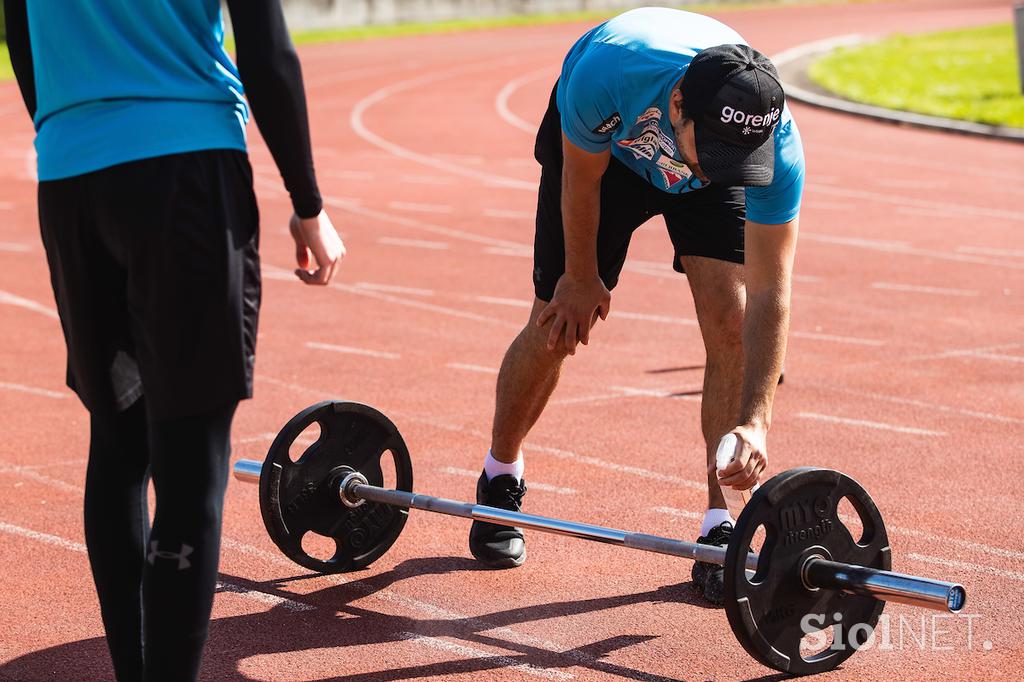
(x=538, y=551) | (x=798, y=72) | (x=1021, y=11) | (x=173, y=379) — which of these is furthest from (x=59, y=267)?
(x=798, y=72)

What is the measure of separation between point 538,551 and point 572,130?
4.72ft

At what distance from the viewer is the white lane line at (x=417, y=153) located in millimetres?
14891

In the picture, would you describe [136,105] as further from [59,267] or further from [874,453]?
[874,453]

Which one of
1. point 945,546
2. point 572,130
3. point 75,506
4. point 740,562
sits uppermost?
point 572,130

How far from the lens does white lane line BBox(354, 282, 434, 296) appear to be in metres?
9.38

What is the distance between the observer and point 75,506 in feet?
16.6

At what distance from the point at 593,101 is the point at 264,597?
5.59ft

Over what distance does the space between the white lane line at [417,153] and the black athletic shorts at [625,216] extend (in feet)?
32.1

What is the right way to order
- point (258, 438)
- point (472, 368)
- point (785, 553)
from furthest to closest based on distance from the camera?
point (472, 368), point (258, 438), point (785, 553)

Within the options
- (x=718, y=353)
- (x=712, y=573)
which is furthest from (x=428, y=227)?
(x=712, y=573)

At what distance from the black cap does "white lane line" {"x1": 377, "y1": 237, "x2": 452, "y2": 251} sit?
7.63m

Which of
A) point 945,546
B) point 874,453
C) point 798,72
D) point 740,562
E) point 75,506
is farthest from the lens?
point 798,72

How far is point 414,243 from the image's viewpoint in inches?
446

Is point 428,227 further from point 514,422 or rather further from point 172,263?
point 172,263
